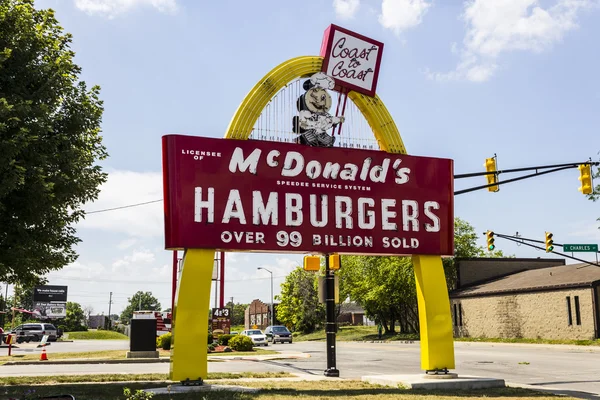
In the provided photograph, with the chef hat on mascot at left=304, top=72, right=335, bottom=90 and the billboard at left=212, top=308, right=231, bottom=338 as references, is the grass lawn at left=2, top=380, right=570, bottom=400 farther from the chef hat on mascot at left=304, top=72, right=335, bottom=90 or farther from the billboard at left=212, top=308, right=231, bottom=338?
the billboard at left=212, top=308, right=231, bottom=338

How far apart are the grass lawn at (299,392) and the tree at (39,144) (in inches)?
121

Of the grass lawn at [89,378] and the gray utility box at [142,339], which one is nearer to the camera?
the grass lawn at [89,378]

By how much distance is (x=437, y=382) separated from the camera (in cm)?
1466

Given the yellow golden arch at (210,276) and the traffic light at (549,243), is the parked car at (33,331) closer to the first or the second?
the traffic light at (549,243)

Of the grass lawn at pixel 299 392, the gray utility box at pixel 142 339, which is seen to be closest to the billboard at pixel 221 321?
the gray utility box at pixel 142 339

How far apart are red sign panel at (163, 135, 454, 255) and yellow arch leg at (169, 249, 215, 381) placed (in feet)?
1.77

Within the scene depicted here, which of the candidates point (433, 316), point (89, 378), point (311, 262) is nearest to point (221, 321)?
point (89, 378)

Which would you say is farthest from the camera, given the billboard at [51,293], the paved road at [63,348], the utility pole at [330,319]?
the billboard at [51,293]

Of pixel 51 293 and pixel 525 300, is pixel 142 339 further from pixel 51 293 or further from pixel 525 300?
pixel 51 293

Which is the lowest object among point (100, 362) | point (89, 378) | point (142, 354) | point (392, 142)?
point (100, 362)

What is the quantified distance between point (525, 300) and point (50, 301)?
7984cm

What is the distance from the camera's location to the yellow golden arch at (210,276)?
45.5 feet

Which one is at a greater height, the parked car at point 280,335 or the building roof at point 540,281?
the building roof at point 540,281

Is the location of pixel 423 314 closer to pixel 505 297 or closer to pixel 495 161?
pixel 495 161
